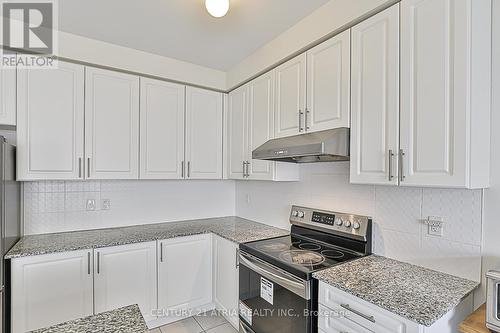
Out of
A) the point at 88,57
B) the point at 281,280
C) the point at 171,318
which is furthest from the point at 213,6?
the point at 171,318

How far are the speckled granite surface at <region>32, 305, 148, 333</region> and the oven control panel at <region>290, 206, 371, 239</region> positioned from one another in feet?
4.72

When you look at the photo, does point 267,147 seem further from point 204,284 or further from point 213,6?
point 204,284

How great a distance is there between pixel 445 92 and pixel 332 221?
3.73ft

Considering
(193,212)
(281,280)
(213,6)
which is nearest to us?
(213,6)

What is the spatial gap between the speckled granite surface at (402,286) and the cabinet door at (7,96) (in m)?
2.43

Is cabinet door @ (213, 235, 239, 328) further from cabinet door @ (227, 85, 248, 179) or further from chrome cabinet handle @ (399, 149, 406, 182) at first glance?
chrome cabinet handle @ (399, 149, 406, 182)

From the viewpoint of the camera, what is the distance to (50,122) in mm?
2105

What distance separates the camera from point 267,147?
6.95 ft

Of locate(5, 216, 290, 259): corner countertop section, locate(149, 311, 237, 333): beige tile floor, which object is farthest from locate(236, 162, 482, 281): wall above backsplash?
locate(149, 311, 237, 333): beige tile floor

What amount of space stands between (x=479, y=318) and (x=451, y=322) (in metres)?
0.11

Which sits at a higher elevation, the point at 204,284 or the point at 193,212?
the point at 193,212

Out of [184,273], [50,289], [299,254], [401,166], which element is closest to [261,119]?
[299,254]

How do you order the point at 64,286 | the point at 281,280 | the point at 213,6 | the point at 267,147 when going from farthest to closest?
the point at 267,147 < the point at 64,286 < the point at 281,280 < the point at 213,6

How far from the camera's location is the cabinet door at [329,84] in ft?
5.53
